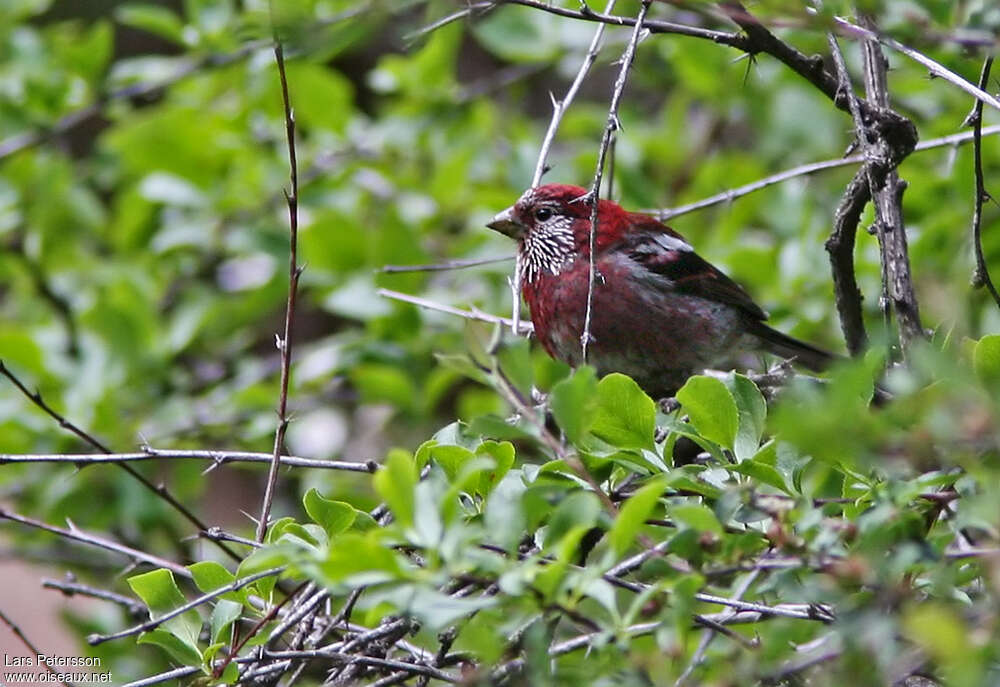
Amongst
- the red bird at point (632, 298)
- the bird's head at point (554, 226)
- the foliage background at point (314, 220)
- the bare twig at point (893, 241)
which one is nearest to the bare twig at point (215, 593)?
the bare twig at point (893, 241)

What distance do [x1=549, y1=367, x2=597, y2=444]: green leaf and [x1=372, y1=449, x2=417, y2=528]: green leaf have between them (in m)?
0.38

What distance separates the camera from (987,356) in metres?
2.57

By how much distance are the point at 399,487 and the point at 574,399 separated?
432mm

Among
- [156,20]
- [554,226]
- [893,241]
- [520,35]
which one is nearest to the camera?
[893,241]

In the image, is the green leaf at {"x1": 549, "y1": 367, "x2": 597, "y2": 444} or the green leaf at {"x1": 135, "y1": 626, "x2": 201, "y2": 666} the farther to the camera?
the green leaf at {"x1": 135, "y1": 626, "x2": 201, "y2": 666}

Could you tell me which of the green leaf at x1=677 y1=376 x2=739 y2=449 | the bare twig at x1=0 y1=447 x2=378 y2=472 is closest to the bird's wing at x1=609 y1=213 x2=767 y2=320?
the bare twig at x1=0 y1=447 x2=378 y2=472

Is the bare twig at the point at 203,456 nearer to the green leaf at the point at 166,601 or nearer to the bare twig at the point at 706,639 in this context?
the green leaf at the point at 166,601

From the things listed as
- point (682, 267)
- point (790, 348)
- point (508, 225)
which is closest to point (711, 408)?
point (682, 267)

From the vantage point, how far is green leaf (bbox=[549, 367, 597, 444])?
234 centimetres

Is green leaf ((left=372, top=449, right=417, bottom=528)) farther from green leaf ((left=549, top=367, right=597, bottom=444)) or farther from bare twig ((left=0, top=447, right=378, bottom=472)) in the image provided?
bare twig ((left=0, top=447, right=378, bottom=472))

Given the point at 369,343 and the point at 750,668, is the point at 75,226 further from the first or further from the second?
the point at 750,668

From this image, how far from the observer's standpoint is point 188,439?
633 centimetres

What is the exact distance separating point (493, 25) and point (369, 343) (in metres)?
1.86

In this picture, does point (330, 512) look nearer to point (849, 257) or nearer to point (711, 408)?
point (711, 408)
